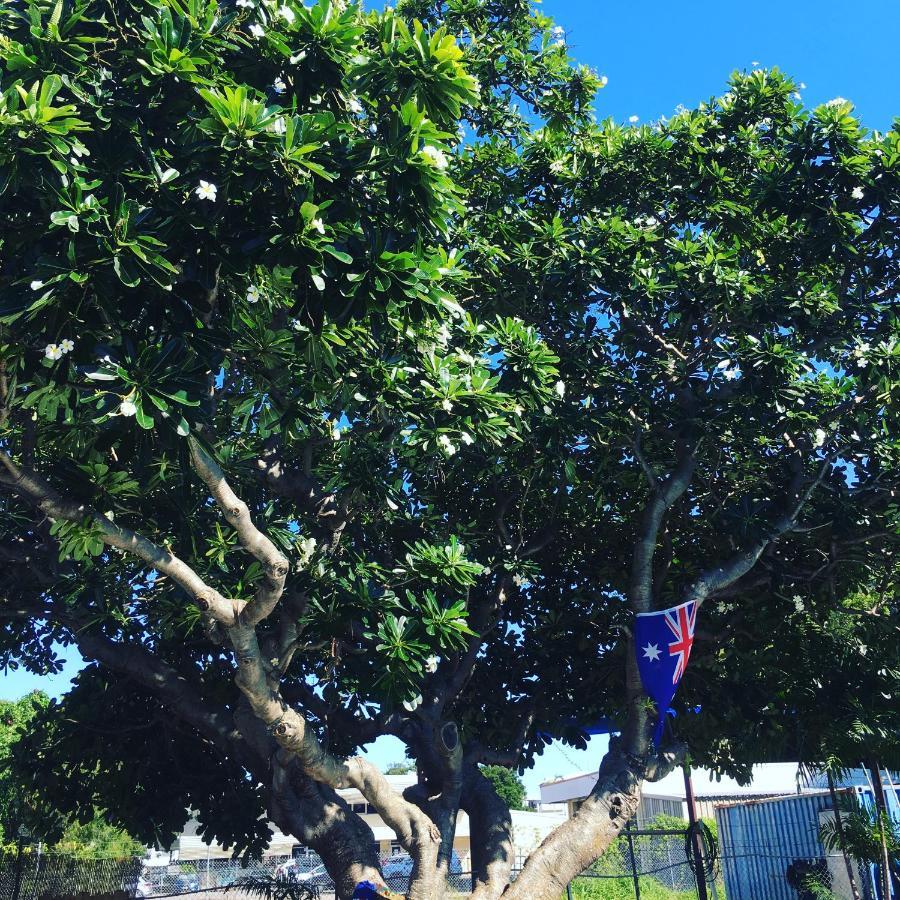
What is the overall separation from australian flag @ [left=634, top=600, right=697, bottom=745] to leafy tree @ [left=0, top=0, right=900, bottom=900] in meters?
0.77

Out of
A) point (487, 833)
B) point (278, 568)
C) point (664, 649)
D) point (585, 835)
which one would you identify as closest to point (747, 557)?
point (664, 649)

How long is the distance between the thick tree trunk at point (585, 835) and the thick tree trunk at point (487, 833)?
912mm

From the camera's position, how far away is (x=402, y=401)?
25.1ft

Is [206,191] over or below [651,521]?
over

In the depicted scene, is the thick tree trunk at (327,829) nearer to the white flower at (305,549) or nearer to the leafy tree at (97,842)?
the white flower at (305,549)

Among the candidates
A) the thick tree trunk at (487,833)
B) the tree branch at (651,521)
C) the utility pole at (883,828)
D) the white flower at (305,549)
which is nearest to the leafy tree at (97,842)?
the thick tree trunk at (487,833)

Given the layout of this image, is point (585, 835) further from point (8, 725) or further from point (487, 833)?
point (8, 725)

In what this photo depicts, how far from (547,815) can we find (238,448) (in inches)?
1856

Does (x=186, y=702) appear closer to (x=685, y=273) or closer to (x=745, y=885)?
(x=685, y=273)

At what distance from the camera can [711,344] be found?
10.3 m

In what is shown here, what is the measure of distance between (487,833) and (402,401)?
6715 millimetres

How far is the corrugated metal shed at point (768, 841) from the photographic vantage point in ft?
53.6

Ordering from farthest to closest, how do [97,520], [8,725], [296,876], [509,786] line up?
[509,786] → [8,725] → [296,876] → [97,520]

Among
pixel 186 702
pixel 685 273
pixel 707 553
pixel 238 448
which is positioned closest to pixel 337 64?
pixel 238 448
